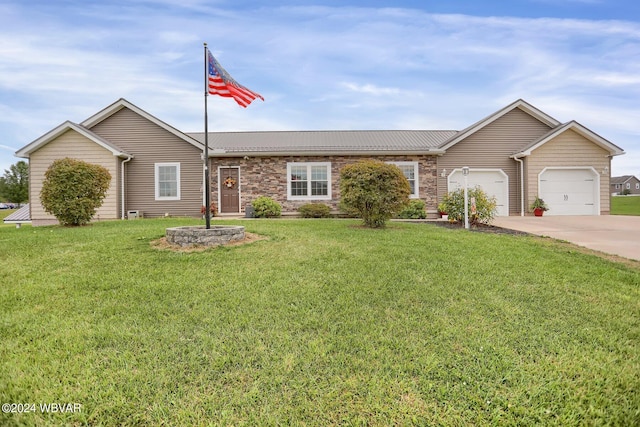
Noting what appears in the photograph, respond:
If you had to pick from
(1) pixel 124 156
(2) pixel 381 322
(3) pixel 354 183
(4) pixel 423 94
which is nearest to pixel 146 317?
(2) pixel 381 322

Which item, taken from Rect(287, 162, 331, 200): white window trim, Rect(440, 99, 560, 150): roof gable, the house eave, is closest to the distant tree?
the house eave

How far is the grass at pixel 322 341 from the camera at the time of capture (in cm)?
206

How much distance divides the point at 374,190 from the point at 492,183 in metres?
9.67

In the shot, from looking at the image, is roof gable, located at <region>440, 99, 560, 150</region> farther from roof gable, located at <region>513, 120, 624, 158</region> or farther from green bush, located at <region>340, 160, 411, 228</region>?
green bush, located at <region>340, 160, 411, 228</region>

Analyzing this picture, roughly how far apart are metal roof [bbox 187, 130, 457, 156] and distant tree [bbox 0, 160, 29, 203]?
32.2m

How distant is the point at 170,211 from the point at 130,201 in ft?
6.07

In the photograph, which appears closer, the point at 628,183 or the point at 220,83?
the point at 220,83

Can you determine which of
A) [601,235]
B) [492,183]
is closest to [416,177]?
[492,183]

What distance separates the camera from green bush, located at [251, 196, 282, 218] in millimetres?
13727

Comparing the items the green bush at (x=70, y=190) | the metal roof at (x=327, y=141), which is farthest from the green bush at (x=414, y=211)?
the green bush at (x=70, y=190)

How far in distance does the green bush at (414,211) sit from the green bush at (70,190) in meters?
11.5

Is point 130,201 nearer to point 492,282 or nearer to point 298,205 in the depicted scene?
point 298,205

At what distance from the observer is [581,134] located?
46.6 ft

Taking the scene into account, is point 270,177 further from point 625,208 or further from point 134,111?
point 625,208
